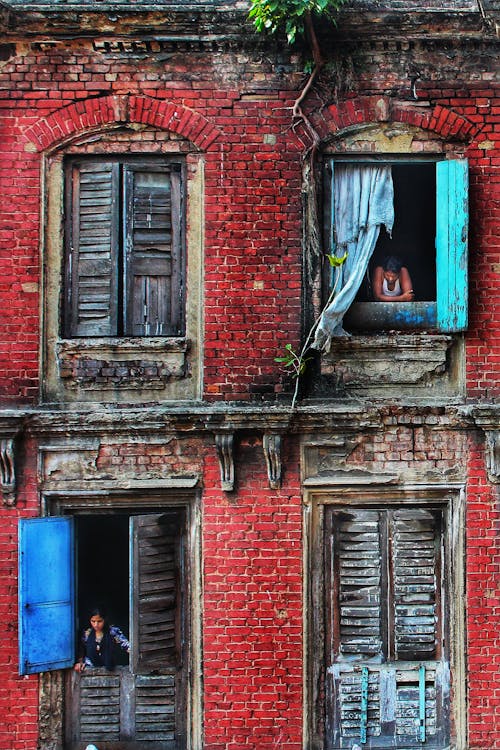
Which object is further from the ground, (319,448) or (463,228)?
(463,228)

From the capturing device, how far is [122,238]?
7.27m

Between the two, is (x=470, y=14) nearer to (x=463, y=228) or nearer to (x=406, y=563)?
(x=463, y=228)

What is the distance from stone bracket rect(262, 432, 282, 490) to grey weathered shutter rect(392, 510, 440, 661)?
122cm

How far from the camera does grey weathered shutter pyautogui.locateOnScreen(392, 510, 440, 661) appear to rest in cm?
718

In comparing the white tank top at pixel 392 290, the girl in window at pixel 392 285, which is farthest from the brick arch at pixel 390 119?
the white tank top at pixel 392 290

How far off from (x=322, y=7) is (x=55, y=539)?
537 cm

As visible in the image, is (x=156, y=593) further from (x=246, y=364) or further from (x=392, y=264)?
(x=392, y=264)

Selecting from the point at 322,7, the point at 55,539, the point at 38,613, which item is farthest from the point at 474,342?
the point at 38,613

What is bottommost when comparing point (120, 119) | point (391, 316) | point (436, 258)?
point (391, 316)

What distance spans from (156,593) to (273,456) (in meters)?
1.70

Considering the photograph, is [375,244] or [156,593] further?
[375,244]

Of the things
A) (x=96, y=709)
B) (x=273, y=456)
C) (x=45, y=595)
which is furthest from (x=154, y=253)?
(x=96, y=709)

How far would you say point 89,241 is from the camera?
23.7 feet

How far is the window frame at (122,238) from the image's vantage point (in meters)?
7.23
